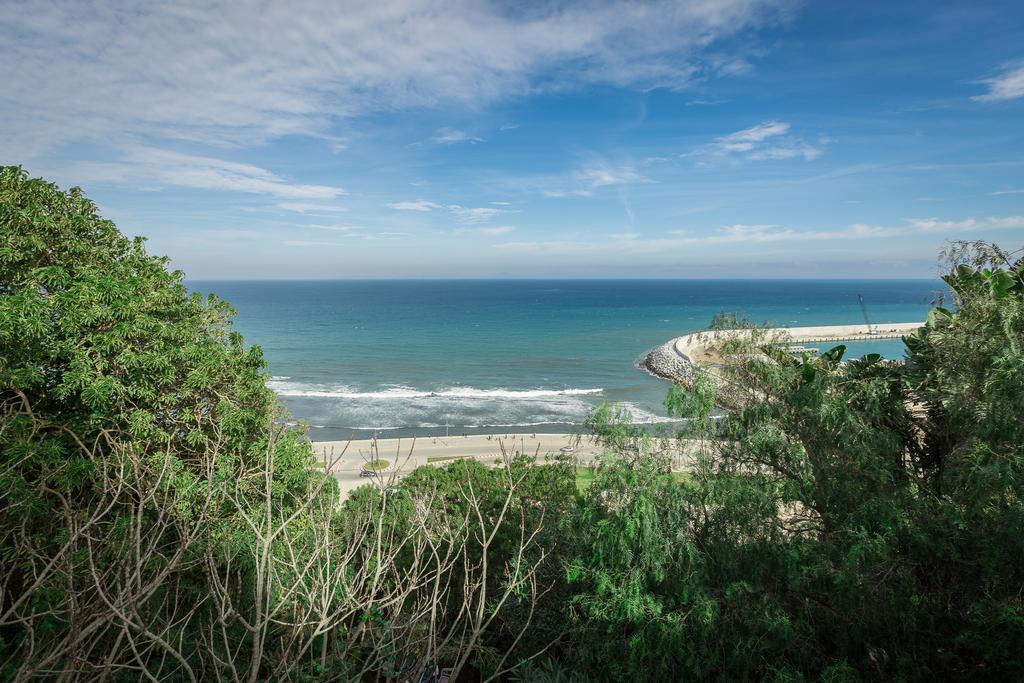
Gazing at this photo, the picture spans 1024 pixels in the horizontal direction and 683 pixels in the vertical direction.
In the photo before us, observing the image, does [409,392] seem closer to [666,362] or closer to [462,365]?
[462,365]

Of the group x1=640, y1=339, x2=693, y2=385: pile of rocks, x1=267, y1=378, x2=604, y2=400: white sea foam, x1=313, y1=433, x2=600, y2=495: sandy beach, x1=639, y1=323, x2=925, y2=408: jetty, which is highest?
x1=639, y1=323, x2=925, y2=408: jetty

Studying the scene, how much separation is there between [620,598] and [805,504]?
11.8 ft

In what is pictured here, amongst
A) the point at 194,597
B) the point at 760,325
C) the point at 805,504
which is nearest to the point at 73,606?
the point at 194,597

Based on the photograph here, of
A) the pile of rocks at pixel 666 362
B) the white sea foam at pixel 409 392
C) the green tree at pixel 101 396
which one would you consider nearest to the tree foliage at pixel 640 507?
the green tree at pixel 101 396

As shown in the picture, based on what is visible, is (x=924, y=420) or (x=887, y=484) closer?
(x=887, y=484)

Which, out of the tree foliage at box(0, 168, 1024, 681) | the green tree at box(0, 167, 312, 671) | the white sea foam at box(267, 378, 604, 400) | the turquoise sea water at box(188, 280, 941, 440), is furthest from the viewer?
the white sea foam at box(267, 378, 604, 400)

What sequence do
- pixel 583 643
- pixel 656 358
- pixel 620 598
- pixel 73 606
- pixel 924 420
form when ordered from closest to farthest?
pixel 73 606
pixel 620 598
pixel 583 643
pixel 924 420
pixel 656 358

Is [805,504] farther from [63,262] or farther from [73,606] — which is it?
[63,262]

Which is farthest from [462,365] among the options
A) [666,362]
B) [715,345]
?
[715,345]

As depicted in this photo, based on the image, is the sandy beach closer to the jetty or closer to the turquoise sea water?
the turquoise sea water

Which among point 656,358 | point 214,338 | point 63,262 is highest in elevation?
point 63,262

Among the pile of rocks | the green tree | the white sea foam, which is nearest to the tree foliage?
the green tree

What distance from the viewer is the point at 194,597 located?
10016mm

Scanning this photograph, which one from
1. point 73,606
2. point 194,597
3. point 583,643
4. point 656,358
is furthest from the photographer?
point 656,358
